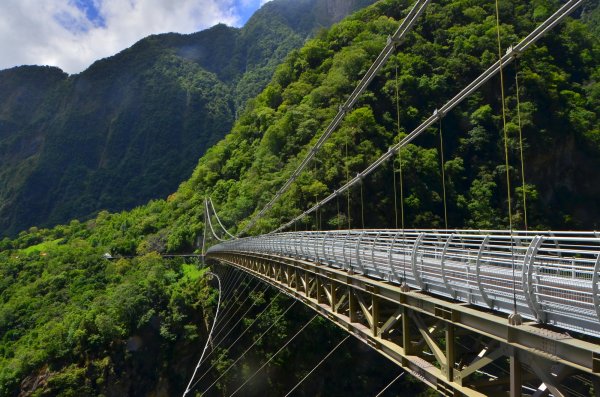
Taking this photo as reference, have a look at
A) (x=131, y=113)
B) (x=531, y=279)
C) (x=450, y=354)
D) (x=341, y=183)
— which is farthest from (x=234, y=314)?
(x=131, y=113)

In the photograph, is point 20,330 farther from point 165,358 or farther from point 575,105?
point 575,105

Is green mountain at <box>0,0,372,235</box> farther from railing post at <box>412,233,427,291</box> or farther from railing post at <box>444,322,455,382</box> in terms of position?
railing post at <box>444,322,455,382</box>

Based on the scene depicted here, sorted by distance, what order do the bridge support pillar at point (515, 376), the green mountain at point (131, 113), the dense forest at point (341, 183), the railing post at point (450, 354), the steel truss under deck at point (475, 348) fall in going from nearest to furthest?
the steel truss under deck at point (475, 348) → the bridge support pillar at point (515, 376) → the railing post at point (450, 354) → the dense forest at point (341, 183) → the green mountain at point (131, 113)

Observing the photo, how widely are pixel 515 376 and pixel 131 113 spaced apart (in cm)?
13526

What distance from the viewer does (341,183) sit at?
3000 centimetres

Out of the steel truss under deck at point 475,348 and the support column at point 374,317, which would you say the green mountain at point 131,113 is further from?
the steel truss under deck at point 475,348

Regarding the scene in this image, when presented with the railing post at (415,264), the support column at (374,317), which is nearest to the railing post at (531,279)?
the railing post at (415,264)

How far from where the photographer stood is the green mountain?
354 ft

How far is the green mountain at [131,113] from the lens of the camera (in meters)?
108

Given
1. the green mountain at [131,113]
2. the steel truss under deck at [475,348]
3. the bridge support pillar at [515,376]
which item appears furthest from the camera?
the green mountain at [131,113]

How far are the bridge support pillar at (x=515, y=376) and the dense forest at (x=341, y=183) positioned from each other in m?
Answer: 21.2

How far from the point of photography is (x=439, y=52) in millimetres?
40844

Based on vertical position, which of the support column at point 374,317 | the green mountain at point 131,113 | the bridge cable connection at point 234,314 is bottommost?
the bridge cable connection at point 234,314

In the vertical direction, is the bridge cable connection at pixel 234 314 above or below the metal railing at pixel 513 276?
below
